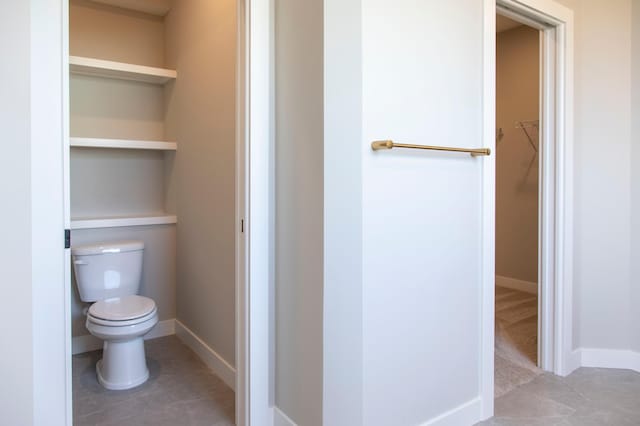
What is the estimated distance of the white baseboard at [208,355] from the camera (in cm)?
243

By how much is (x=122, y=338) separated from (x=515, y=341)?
2.57 meters

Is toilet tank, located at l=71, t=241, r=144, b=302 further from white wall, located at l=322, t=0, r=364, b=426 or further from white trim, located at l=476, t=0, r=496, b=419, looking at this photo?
white trim, located at l=476, t=0, r=496, b=419

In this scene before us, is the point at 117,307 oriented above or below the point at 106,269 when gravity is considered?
below

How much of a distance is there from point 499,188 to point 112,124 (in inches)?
145

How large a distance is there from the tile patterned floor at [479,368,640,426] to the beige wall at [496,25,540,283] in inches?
75.5

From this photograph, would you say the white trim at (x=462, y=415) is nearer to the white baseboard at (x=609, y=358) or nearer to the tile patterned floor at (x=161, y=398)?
the tile patterned floor at (x=161, y=398)

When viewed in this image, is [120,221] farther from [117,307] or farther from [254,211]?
[254,211]

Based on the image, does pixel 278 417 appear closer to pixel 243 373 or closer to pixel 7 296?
pixel 243 373

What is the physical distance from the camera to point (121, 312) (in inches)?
96.1

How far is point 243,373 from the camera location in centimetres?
192

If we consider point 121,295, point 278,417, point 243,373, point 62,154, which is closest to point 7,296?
point 62,154

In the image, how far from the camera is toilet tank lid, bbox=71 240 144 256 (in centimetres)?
263

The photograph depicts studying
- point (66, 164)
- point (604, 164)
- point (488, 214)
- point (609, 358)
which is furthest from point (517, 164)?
point (66, 164)

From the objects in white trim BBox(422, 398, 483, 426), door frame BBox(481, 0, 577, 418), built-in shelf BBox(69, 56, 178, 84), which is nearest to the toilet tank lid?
built-in shelf BBox(69, 56, 178, 84)
